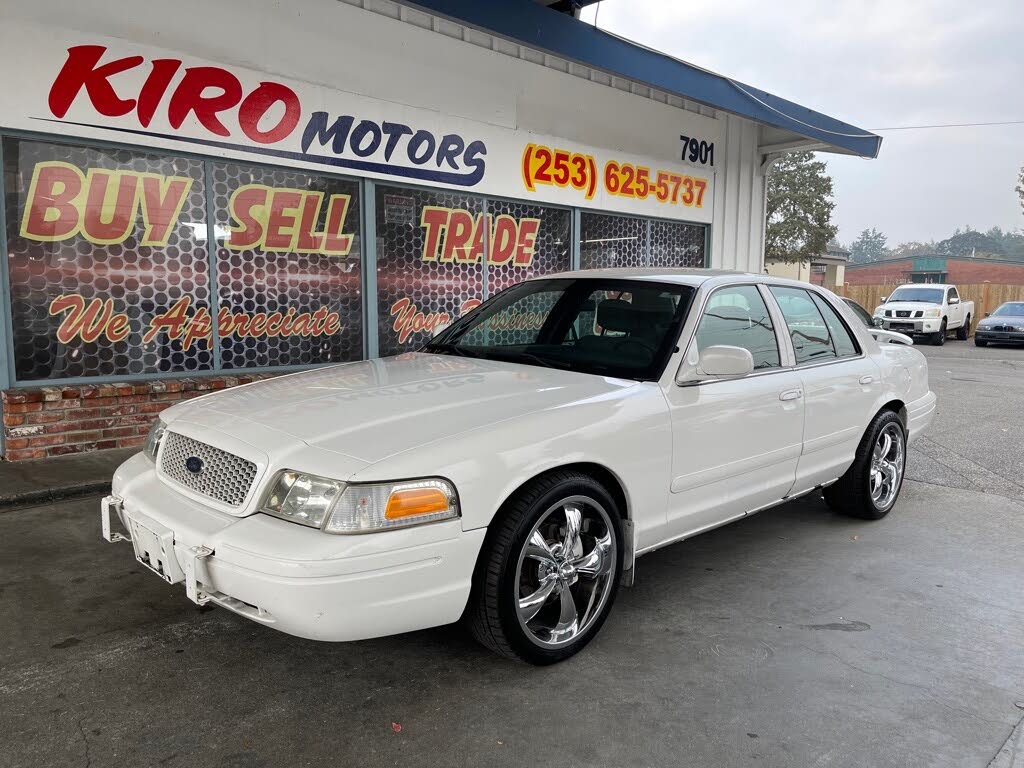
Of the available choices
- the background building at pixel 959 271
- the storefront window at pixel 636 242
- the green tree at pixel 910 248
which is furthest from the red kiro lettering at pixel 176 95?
the green tree at pixel 910 248

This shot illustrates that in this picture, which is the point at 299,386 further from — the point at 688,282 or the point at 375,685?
the point at 688,282

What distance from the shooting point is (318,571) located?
2.44 m

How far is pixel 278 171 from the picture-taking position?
748 cm

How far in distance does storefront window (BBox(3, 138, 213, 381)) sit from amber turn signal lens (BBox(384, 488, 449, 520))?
5.09 meters

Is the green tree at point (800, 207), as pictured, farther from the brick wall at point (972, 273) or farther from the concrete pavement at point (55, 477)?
the concrete pavement at point (55, 477)

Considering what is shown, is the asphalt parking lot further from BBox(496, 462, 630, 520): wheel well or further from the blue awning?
the blue awning

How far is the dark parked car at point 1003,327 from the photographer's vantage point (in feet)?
70.9

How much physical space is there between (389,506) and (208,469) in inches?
32.7

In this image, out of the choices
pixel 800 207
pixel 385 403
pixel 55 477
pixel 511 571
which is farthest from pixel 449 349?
pixel 800 207

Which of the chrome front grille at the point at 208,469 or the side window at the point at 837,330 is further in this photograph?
the side window at the point at 837,330

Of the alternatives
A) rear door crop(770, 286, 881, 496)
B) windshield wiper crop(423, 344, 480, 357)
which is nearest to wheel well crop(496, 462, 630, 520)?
windshield wiper crop(423, 344, 480, 357)

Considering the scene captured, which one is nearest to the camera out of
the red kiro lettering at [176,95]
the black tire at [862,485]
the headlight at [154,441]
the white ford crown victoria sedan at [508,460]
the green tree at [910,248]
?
the white ford crown victoria sedan at [508,460]

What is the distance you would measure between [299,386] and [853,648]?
2.72 metres

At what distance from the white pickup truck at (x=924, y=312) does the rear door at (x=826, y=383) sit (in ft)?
66.6
